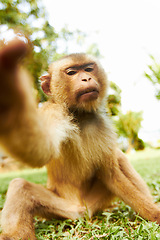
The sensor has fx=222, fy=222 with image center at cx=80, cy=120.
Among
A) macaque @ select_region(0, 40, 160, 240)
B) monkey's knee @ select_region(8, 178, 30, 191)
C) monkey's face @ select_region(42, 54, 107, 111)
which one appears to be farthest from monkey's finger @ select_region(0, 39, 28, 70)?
monkey's knee @ select_region(8, 178, 30, 191)

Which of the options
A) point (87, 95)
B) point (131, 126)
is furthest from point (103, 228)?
point (131, 126)

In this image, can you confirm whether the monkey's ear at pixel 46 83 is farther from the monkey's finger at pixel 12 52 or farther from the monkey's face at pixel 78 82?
the monkey's finger at pixel 12 52

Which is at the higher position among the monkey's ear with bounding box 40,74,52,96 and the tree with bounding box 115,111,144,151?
the monkey's ear with bounding box 40,74,52,96

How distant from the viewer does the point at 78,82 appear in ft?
9.37

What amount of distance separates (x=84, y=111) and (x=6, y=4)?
5.63 metres

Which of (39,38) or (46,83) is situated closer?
(46,83)

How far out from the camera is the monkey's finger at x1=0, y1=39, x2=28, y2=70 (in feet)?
3.31

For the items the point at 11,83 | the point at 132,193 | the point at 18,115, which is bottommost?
the point at 132,193

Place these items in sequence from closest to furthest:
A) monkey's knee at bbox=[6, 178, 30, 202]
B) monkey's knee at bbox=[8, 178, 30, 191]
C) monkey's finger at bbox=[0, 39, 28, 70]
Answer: monkey's finger at bbox=[0, 39, 28, 70]
monkey's knee at bbox=[6, 178, 30, 202]
monkey's knee at bbox=[8, 178, 30, 191]

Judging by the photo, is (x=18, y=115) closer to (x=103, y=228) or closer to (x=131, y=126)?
(x=103, y=228)

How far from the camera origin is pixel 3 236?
2266 mm

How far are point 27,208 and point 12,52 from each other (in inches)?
81.8

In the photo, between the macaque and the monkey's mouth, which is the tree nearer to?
the macaque

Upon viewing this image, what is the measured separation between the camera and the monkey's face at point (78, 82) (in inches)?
111
